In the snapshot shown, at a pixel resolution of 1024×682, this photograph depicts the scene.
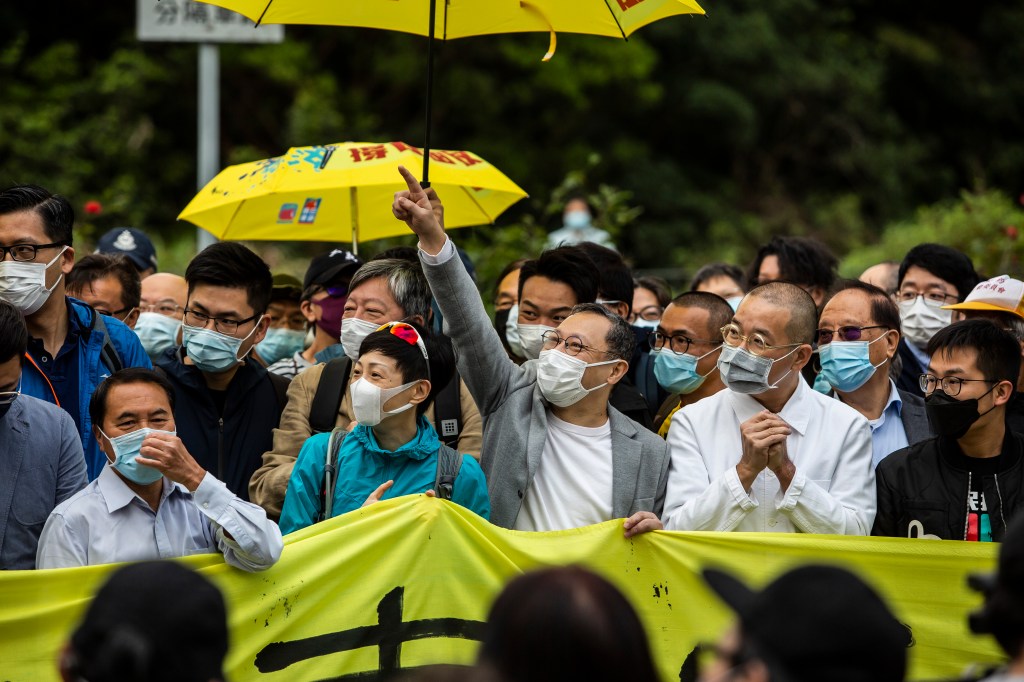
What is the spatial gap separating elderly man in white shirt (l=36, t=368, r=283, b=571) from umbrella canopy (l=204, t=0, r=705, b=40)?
5.65 feet

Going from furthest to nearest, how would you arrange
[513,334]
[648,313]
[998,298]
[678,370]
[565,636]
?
[648,313] → [513,334] → [998,298] → [678,370] → [565,636]

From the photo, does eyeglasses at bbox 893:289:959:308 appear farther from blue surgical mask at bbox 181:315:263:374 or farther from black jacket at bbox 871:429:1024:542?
blue surgical mask at bbox 181:315:263:374

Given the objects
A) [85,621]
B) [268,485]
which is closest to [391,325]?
[268,485]

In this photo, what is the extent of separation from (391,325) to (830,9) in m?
21.2

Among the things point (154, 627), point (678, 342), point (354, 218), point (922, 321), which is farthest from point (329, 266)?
point (154, 627)

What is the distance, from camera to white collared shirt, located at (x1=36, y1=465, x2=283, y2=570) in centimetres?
379

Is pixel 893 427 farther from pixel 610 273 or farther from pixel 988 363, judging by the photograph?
pixel 610 273

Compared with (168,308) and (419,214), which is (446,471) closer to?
(419,214)

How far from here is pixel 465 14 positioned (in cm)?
527

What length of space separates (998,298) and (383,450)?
2.88m

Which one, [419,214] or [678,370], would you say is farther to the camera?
[678,370]

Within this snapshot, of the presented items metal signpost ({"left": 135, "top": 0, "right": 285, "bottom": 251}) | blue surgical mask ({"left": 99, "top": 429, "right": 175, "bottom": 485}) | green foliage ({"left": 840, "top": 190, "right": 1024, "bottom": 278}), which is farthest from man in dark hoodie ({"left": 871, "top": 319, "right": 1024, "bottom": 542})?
metal signpost ({"left": 135, "top": 0, "right": 285, "bottom": 251})

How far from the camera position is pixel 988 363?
4582 mm

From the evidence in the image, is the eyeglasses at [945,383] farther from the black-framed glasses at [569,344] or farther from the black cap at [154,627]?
the black cap at [154,627]
